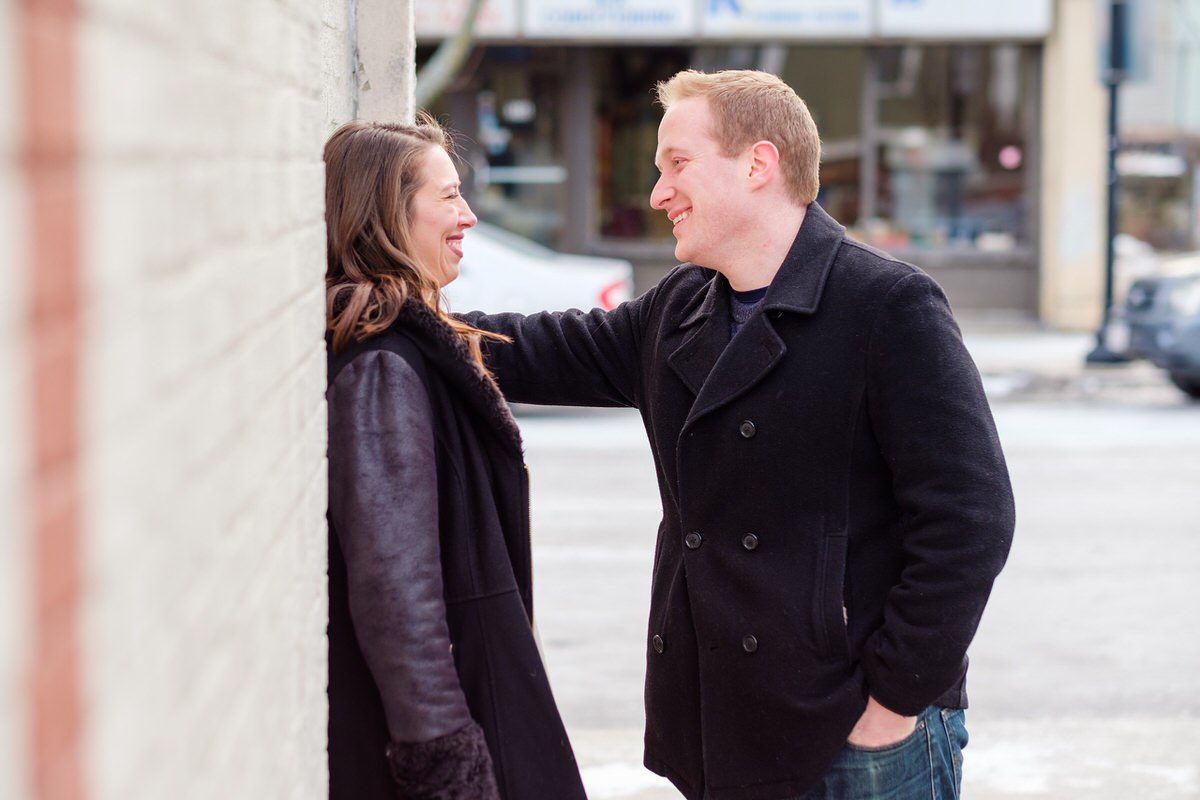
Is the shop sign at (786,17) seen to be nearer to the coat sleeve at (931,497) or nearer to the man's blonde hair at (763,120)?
the man's blonde hair at (763,120)

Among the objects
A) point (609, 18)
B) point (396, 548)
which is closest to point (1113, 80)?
point (609, 18)

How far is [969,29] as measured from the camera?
17.2 metres

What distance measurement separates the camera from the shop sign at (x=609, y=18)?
1716cm

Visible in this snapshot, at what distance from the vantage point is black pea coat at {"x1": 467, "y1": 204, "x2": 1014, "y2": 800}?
7.99ft

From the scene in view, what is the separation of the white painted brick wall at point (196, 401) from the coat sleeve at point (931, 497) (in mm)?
967

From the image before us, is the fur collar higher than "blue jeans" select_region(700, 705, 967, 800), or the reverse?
the fur collar

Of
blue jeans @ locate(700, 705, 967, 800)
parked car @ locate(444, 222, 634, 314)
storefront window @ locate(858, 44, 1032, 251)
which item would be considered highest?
storefront window @ locate(858, 44, 1032, 251)

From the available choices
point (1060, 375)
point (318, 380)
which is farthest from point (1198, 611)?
point (1060, 375)

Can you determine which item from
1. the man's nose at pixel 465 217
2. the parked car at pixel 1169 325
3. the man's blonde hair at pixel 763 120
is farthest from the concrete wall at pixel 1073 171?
the man's nose at pixel 465 217

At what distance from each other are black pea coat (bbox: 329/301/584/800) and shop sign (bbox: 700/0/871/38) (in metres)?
15.4

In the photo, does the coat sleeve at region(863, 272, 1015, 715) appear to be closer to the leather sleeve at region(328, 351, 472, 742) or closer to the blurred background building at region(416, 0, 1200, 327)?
the leather sleeve at region(328, 351, 472, 742)

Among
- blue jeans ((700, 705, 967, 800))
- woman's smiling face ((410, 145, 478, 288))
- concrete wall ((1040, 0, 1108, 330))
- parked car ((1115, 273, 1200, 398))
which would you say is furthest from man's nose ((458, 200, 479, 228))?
concrete wall ((1040, 0, 1108, 330))

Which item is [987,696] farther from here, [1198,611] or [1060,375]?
[1060,375]

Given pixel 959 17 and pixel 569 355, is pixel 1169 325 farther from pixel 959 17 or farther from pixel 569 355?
pixel 569 355
